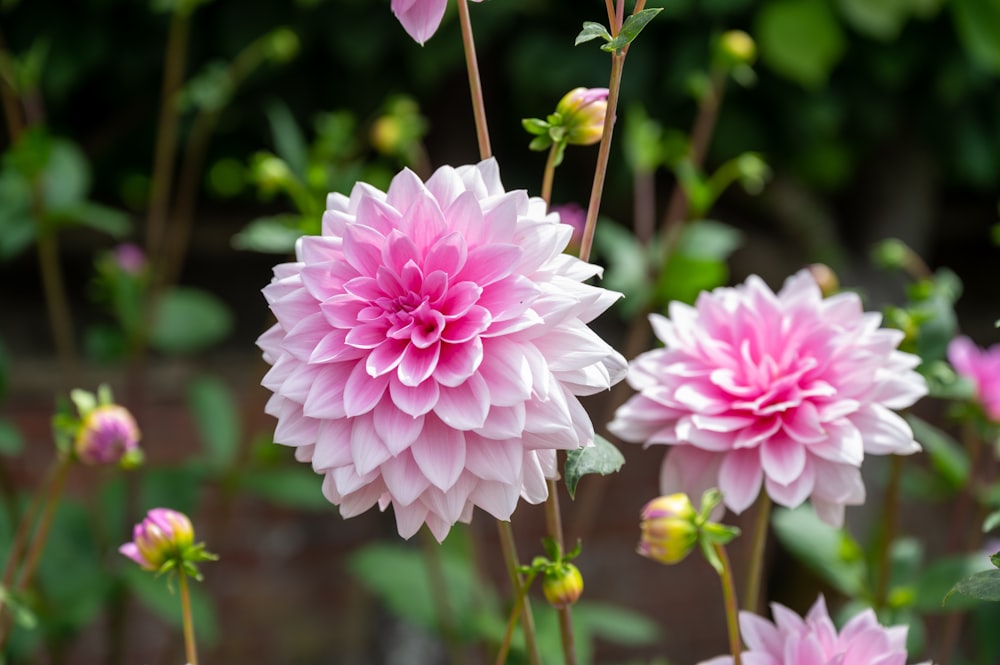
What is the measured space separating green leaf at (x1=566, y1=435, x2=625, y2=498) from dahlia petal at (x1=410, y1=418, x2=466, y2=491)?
0.05 meters

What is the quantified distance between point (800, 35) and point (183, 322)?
0.79 meters

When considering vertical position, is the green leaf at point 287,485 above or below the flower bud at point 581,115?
below

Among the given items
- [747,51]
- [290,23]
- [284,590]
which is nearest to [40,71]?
[290,23]

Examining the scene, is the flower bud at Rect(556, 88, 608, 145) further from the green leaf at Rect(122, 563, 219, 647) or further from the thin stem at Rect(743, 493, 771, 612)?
the green leaf at Rect(122, 563, 219, 647)

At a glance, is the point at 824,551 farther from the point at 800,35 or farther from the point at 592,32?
the point at 800,35

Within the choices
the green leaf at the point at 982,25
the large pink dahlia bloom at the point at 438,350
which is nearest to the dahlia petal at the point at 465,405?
the large pink dahlia bloom at the point at 438,350

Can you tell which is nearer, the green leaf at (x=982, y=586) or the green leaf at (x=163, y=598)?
the green leaf at (x=982, y=586)

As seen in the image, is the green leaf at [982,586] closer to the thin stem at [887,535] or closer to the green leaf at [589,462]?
the green leaf at [589,462]

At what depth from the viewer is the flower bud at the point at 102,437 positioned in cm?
52

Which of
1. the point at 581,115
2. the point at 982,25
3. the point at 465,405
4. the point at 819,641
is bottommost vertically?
the point at 819,641

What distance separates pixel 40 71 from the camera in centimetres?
123

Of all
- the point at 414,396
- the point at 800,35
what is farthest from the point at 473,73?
the point at 800,35

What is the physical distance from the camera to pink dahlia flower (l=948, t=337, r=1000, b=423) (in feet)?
2.20

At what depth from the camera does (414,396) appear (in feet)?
1.25
